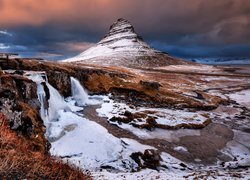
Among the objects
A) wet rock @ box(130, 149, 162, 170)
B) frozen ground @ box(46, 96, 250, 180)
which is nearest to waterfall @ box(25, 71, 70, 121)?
frozen ground @ box(46, 96, 250, 180)

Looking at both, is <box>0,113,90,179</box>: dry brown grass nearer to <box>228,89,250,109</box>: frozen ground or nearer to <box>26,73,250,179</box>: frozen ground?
<box>26,73,250,179</box>: frozen ground

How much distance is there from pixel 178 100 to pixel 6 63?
35.0 m

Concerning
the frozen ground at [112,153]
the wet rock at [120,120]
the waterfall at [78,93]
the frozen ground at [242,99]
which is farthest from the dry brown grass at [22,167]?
the frozen ground at [242,99]

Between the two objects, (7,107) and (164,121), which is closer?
(7,107)

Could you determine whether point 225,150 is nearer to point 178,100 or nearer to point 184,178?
point 184,178

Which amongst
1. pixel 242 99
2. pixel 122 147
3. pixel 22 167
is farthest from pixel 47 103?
pixel 242 99

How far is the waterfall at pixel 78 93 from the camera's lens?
164 feet

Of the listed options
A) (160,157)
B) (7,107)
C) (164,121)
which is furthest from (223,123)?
(7,107)

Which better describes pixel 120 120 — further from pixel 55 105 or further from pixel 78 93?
pixel 78 93

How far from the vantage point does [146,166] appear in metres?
24.7

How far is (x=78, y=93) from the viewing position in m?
52.8

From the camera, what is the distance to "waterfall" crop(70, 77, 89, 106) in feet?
164

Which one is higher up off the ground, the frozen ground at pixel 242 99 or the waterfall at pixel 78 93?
the waterfall at pixel 78 93

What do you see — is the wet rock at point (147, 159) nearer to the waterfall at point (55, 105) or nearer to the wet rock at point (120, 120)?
the wet rock at point (120, 120)
